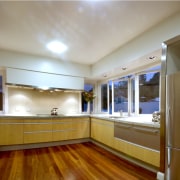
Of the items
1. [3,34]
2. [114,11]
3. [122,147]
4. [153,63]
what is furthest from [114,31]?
[122,147]

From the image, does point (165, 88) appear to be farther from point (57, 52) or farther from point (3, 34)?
point (3, 34)

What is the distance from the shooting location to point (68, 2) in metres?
1.87

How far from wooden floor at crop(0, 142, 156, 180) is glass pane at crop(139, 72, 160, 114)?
52.9 inches

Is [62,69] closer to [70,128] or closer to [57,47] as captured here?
[57,47]

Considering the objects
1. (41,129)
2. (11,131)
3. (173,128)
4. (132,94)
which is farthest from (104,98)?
(173,128)

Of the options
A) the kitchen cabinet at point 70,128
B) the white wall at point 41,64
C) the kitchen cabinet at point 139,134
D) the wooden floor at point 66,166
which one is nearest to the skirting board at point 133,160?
the wooden floor at point 66,166

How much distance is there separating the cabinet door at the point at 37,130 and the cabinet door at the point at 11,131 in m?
0.13

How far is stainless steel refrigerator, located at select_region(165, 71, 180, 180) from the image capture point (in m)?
1.97

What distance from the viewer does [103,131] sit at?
370 centimetres

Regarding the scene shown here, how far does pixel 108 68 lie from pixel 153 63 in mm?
1108

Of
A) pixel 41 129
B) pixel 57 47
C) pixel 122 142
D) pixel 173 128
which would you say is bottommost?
pixel 122 142

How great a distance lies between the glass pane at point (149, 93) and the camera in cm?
328

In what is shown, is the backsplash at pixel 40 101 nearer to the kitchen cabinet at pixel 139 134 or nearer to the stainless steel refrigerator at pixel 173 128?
the kitchen cabinet at pixel 139 134

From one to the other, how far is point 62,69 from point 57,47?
1093mm
